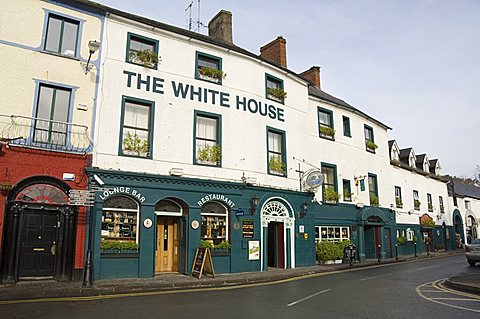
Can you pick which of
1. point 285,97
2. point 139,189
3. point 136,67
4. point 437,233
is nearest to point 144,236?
point 139,189

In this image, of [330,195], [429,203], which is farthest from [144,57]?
[429,203]

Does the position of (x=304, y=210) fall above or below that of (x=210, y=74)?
below

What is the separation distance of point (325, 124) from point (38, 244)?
1773 centimetres

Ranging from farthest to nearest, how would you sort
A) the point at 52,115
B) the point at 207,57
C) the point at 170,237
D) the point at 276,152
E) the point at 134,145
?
the point at 276,152
the point at 207,57
the point at 170,237
the point at 134,145
the point at 52,115

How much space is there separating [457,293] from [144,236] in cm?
1091

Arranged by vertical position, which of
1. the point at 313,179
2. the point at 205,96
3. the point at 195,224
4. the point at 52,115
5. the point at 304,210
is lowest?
the point at 195,224

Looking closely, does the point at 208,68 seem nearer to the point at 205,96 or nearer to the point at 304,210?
the point at 205,96

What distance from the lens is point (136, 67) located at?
16250mm

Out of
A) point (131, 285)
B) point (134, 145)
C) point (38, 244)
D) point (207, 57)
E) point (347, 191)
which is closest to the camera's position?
point (131, 285)

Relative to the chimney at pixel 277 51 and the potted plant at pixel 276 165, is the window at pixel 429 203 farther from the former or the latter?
the potted plant at pixel 276 165

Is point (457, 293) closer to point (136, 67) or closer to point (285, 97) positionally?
point (285, 97)

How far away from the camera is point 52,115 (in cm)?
1414

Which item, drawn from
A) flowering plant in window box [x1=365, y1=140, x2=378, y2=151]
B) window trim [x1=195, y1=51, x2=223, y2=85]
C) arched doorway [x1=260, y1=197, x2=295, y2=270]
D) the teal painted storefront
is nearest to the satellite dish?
the teal painted storefront

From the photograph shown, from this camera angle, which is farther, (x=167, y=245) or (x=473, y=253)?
(x=473, y=253)
